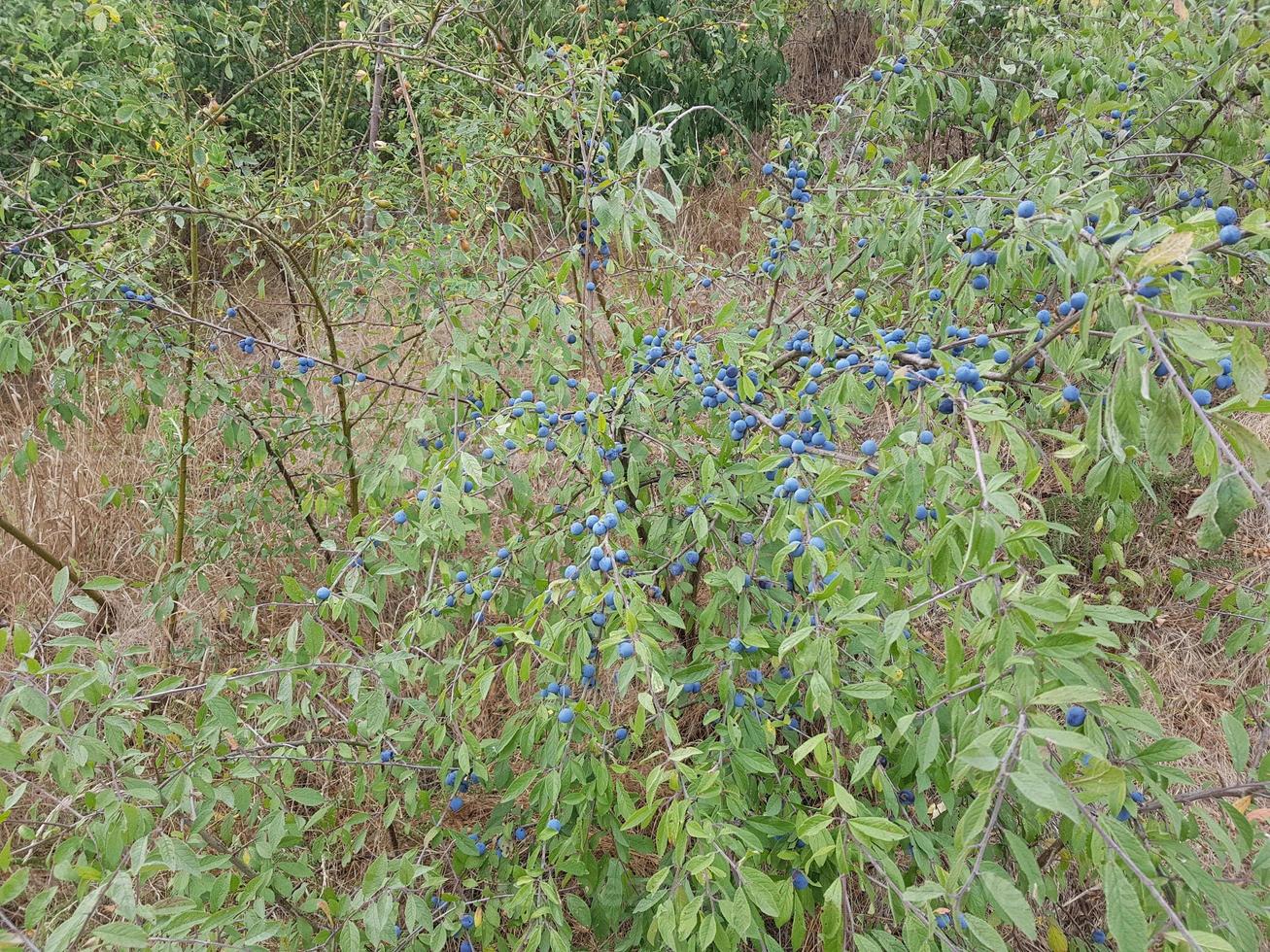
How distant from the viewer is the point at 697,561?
174 cm

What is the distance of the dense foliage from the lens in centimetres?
120

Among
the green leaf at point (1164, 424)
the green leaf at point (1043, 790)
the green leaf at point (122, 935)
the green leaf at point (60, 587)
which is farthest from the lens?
the green leaf at point (60, 587)

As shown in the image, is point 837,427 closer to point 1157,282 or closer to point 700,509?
point 700,509

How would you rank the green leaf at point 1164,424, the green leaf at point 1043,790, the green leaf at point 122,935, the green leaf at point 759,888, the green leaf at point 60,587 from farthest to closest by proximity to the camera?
the green leaf at point 60,587, the green leaf at point 759,888, the green leaf at point 122,935, the green leaf at point 1164,424, the green leaf at point 1043,790

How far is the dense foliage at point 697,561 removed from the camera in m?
1.20

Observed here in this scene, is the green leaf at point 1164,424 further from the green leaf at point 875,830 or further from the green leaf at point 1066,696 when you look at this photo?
the green leaf at point 875,830

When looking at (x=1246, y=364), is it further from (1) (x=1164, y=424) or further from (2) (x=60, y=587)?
(2) (x=60, y=587)

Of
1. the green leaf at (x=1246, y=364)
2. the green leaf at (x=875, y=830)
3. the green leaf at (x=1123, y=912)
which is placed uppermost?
the green leaf at (x=1246, y=364)

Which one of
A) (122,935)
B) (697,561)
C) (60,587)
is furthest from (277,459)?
(122,935)

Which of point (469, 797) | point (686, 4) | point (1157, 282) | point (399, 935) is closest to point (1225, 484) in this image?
point (1157, 282)

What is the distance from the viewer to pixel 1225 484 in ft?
3.23

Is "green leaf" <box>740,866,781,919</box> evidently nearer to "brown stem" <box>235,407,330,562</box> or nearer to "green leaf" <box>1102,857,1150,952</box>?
"green leaf" <box>1102,857,1150,952</box>

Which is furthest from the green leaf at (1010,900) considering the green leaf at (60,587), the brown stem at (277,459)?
the brown stem at (277,459)

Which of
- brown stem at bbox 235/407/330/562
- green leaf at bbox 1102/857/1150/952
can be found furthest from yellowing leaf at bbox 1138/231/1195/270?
brown stem at bbox 235/407/330/562
